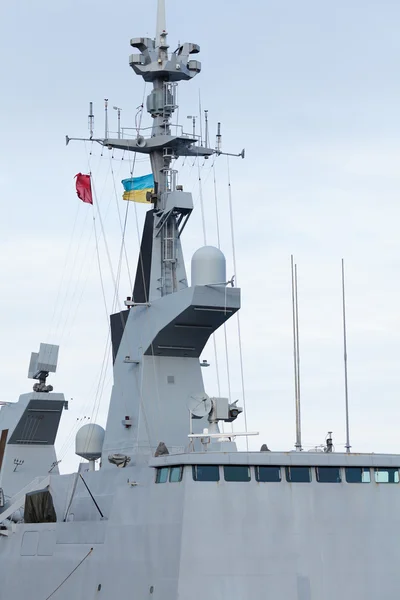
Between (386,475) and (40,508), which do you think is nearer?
(386,475)

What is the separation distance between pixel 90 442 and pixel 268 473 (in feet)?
25.6

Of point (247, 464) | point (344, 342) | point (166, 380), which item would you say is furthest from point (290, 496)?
point (166, 380)

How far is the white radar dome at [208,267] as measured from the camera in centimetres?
2455

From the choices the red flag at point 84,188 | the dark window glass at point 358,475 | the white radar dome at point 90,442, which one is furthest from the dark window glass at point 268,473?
the red flag at point 84,188

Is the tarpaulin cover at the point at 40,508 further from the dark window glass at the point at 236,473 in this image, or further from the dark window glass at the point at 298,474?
the dark window glass at the point at 298,474

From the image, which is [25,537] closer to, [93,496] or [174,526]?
[93,496]

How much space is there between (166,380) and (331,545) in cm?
693

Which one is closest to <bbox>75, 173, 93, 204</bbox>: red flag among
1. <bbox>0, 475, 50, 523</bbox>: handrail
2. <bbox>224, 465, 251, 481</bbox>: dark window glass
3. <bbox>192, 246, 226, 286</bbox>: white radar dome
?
<bbox>192, 246, 226, 286</bbox>: white radar dome

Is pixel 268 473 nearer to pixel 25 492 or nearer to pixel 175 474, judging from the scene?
pixel 175 474

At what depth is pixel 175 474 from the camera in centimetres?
2097

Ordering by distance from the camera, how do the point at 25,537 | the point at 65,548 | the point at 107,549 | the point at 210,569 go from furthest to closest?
1. the point at 25,537
2. the point at 65,548
3. the point at 107,549
4. the point at 210,569

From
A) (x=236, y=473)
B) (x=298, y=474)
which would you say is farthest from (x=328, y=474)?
(x=236, y=473)

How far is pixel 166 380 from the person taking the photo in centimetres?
2600

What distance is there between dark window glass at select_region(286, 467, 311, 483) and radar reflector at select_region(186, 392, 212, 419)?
8.51 feet
